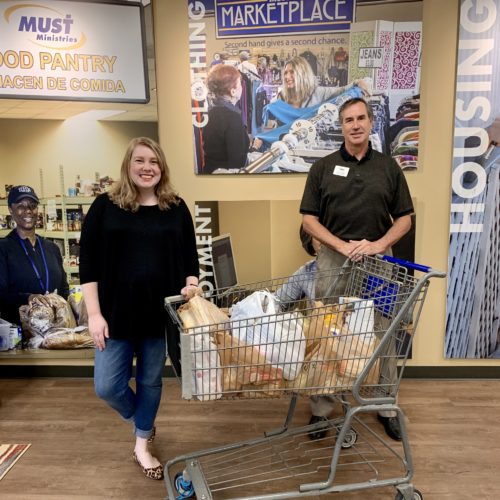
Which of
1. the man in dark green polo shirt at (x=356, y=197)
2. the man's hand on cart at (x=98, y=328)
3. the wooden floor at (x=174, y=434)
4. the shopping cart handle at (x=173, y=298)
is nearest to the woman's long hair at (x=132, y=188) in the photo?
the shopping cart handle at (x=173, y=298)

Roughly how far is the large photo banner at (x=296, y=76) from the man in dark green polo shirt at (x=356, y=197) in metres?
0.55

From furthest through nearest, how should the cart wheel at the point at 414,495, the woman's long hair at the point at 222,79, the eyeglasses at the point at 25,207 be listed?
the eyeglasses at the point at 25,207, the woman's long hair at the point at 222,79, the cart wheel at the point at 414,495

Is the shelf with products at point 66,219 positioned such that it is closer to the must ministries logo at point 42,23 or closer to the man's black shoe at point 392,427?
the must ministries logo at point 42,23

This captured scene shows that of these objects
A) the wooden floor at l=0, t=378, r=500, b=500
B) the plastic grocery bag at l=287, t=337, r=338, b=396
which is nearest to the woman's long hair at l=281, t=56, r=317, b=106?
the plastic grocery bag at l=287, t=337, r=338, b=396

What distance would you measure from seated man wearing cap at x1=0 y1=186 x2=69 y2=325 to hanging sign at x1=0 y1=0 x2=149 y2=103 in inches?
30.1

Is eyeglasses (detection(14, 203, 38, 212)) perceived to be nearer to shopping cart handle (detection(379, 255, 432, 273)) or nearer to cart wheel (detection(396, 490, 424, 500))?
shopping cart handle (detection(379, 255, 432, 273))

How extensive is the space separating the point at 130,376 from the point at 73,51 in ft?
7.31

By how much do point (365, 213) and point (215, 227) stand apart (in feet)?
3.89

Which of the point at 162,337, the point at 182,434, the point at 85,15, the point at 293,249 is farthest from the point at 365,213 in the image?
the point at 85,15

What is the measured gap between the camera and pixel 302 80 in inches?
116

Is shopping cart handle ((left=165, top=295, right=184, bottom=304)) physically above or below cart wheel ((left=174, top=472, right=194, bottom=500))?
above

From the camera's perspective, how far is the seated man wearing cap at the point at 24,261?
10.6 feet

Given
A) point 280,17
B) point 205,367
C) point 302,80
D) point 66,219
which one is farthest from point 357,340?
point 66,219

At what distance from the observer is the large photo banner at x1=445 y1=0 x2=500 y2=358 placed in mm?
2846
